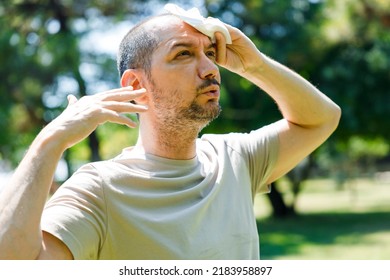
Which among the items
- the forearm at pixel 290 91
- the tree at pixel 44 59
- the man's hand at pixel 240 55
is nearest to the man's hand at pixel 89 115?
the man's hand at pixel 240 55

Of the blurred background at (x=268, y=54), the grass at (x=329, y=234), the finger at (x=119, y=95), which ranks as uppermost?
the finger at (x=119, y=95)

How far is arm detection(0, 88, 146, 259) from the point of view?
143 cm

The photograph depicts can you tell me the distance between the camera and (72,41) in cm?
1104

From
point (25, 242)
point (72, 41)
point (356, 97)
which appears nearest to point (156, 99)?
point (25, 242)

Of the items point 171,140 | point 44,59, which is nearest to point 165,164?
point 171,140

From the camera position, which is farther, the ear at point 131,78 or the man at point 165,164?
the ear at point 131,78

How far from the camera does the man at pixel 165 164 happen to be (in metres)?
1.52

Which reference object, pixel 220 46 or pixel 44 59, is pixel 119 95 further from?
pixel 44 59

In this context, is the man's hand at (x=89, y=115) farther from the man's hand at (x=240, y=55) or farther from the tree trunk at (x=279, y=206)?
the tree trunk at (x=279, y=206)

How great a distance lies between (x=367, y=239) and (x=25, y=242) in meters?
10.8

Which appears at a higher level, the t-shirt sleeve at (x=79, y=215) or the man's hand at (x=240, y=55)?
the man's hand at (x=240, y=55)

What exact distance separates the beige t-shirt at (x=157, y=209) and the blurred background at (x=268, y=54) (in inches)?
306

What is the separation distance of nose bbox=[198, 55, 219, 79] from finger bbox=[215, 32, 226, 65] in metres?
0.14

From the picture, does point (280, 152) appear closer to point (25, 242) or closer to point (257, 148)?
point (257, 148)
